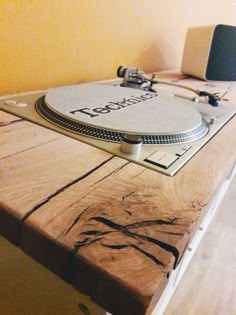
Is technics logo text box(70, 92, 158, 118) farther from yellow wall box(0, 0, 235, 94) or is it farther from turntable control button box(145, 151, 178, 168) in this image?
yellow wall box(0, 0, 235, 94)

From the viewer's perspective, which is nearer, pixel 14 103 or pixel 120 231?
pixel 120 231

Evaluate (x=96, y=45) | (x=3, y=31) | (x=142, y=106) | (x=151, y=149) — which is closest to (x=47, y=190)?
(x=151, y=149)

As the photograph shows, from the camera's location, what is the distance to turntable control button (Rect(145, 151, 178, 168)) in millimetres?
393

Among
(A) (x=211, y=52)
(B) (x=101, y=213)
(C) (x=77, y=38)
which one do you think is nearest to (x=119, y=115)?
A: (B) (x=101, y=213)

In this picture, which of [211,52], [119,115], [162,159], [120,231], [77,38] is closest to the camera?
[120,231]

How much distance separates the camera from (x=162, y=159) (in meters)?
0.40

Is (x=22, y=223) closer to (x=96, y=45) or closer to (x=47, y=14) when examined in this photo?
(x=47, y=14)

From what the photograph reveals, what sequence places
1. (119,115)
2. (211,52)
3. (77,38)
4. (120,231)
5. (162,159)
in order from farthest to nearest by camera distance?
(211,52)
(77,38)
(119,115)
(162,159)
(120,231)

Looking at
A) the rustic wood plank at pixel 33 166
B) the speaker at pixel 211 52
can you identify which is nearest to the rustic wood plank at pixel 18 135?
the rustic wood plank at pixel 33 166

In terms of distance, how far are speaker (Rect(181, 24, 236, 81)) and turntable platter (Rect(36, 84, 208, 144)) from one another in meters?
0.54

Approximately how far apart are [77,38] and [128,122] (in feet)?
Answer: 1.48

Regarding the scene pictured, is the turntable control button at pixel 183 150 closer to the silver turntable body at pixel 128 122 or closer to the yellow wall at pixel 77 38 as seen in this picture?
the silver turntable body at pixel 128 122

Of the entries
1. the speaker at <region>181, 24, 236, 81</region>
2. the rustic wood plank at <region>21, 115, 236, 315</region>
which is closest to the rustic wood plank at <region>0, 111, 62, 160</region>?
the rustic wood plank at <region>21, 115, 236, 315</region>

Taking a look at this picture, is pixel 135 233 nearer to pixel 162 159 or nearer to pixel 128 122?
pixel 162 159
